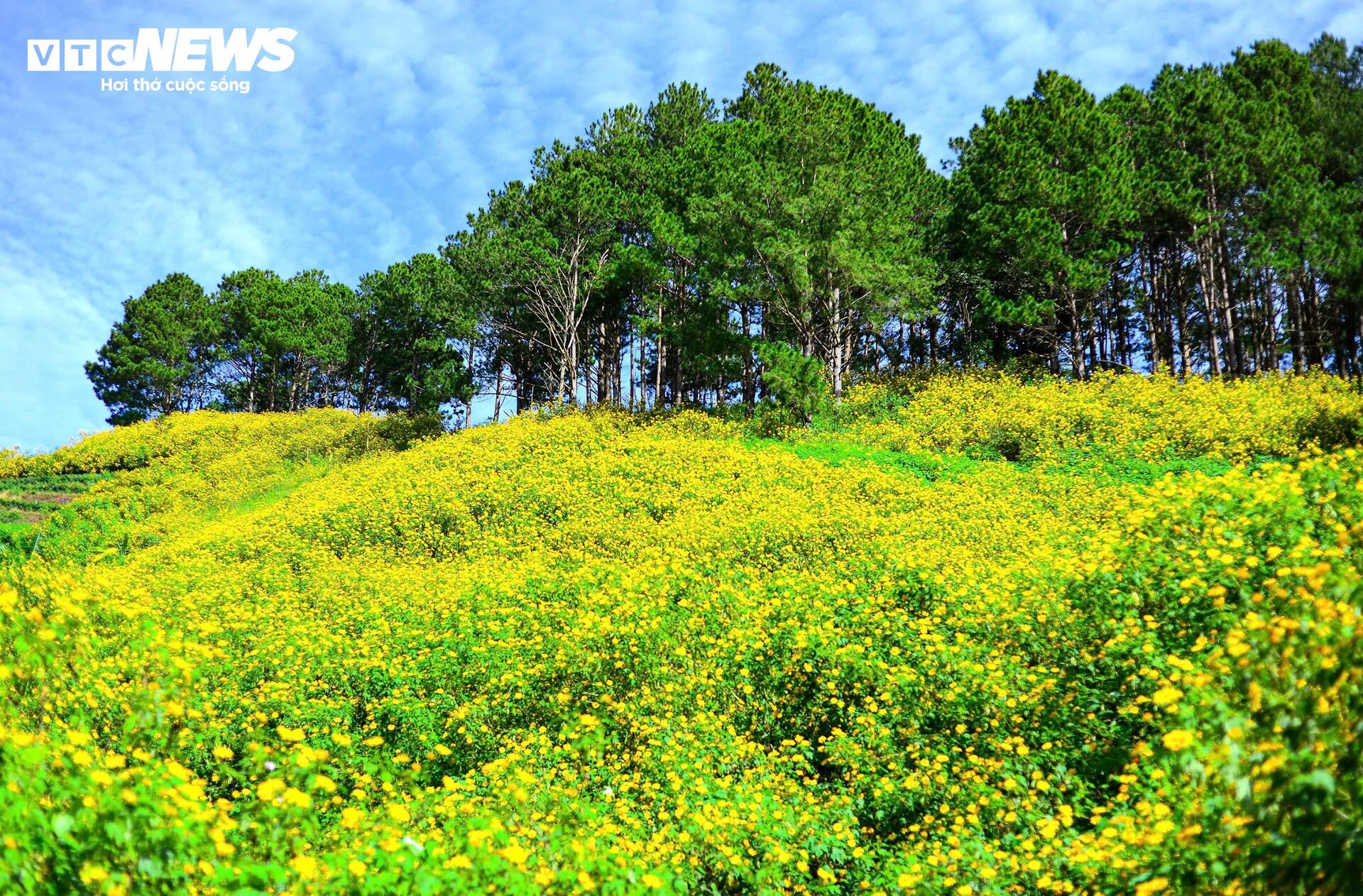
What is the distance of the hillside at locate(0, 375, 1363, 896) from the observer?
2969 mm

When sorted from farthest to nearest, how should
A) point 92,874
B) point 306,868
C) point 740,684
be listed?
point 740,684 < point 306,868 < point 92,874

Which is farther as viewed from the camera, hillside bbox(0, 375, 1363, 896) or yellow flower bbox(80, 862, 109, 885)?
hillside bbox(0, 375, 1363, 896)

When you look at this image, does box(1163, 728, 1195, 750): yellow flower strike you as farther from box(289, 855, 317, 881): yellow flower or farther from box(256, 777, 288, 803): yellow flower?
box(256, 777, 288, 803): yellow flower

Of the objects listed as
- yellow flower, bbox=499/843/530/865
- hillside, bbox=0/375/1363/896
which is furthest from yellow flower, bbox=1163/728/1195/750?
yellow flower, bbox=499/843/530/865

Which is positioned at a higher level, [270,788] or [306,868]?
[270,788]

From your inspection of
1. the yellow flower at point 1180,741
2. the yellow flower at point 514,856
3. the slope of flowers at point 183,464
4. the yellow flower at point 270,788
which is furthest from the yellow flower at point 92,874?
the slope of flowers at point 183,464

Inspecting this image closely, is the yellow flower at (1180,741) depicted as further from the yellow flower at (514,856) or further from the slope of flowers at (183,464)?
the slope of flowers at (183,464)

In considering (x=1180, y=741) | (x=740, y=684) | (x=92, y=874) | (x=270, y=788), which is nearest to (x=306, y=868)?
(x=270, y=788)

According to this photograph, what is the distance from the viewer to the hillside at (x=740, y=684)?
2.97 meters

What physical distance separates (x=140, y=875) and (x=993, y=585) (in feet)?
27.7

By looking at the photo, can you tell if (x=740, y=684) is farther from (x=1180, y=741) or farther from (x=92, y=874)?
(x=92, y=874)

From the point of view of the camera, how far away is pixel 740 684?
820 centimetres

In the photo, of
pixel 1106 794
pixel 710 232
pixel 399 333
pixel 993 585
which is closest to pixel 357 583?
pixel 993 585

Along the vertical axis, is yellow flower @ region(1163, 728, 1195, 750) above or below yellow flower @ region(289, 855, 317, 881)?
above
